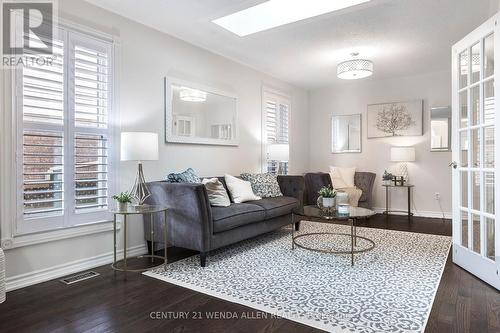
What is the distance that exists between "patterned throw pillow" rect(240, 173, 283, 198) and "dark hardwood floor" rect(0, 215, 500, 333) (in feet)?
6.70

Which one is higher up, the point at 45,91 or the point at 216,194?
the point at 45,91

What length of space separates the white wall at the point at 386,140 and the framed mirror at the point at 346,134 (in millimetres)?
101

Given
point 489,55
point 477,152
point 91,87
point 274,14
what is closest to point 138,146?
point 91,87

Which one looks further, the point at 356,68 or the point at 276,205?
the point at 356,68

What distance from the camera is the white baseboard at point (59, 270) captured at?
2.55 metres

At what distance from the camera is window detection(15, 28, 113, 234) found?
2.61m

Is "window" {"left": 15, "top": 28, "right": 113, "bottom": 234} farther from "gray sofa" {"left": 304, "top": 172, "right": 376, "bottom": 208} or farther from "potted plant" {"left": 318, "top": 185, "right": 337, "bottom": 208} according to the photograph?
"gray sofa" {"left": 304, "top": 172, "right": 376, "bottom": 208}

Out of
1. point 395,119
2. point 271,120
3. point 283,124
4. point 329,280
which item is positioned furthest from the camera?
point 283,124

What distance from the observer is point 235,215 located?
3285 mm

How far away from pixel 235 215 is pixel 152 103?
5.35 ft

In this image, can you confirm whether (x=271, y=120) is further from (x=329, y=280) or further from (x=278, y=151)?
(x=329, y=280)

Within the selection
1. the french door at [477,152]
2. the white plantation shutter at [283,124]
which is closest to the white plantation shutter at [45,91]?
the french door at [477,152]

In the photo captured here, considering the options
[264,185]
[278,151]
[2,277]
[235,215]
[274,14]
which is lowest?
[2,277]

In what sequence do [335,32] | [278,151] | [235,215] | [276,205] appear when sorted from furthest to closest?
[278,151] → [276,205] → [335,32] → [235,215]
